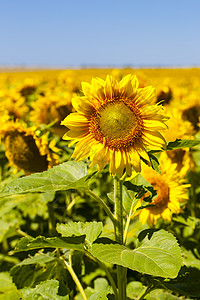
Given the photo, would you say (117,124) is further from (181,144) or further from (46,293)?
(46,293)

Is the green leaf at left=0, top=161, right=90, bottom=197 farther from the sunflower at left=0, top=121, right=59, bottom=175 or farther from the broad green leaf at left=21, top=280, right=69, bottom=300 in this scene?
the sunflower at left=0, top=121, right=59, bottom=175

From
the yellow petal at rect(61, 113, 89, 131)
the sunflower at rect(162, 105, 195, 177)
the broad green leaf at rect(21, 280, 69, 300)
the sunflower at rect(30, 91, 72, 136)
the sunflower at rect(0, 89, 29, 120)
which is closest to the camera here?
the yellow petal at rect(61, 113, 89, 131)

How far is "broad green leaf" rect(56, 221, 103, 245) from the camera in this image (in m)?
1.60

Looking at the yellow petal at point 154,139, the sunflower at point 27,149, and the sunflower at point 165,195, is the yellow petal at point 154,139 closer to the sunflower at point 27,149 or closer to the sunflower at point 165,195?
the sunflower at point 165,195

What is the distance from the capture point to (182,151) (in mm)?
2830

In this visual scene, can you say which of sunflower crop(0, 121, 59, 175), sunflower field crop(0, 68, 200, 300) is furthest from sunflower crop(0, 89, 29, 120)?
sunflower field crop(0, 68, 200, 300)

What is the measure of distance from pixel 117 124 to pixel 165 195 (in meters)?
0.94

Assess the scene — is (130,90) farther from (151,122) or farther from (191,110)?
(191,110)

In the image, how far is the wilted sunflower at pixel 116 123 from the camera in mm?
1504

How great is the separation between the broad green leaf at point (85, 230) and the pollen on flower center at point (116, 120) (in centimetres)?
40

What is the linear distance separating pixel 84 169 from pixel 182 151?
55.4 inches

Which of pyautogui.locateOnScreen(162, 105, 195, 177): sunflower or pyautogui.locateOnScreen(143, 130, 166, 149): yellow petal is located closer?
pyautogui.locateOnScreen(143, 130, 166, 149): yellow petal

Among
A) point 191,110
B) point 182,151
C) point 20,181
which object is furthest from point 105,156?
point 191,110

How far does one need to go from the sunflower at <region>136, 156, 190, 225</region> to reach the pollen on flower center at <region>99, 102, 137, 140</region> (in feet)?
2.63
